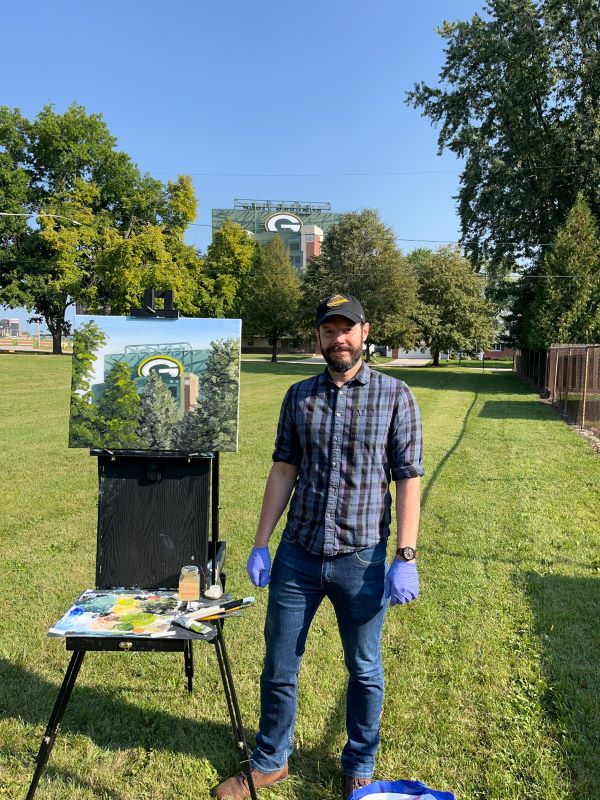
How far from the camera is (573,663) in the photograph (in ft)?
12.0

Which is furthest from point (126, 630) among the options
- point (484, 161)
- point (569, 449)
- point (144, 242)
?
point (144, 242)

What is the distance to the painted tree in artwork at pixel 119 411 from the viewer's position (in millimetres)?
2990

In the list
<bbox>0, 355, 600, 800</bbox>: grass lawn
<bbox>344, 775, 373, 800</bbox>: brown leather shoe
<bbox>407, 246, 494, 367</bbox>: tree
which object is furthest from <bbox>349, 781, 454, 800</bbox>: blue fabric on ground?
<bbox>407, 246, 494, 367</bbox>: tree

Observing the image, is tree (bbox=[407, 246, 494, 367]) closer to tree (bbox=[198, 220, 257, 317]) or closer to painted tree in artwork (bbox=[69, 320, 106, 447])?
tree (bbox=[198, 220, 257, 317])

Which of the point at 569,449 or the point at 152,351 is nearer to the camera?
the point at 152,351

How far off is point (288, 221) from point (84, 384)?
95.5 meters

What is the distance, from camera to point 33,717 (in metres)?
3.12

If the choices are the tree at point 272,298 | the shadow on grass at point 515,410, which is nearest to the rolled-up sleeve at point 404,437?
the shadow on grass at point 515,410

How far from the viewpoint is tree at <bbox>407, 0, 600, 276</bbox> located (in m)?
24.2

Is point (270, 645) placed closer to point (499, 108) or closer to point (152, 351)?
point (152, 351)

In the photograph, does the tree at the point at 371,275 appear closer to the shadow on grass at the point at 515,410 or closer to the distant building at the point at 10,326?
the shadow on grass at the point at 515,410

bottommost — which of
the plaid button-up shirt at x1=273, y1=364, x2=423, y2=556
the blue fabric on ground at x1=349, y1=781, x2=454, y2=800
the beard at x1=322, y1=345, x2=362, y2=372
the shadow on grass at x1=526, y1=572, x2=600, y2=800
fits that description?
the shadow on grass at x1=526, y1=572, x2=600, y2=800

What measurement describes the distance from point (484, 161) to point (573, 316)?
8.92 meters

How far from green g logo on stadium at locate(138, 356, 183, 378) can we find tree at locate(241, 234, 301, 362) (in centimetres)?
4425
